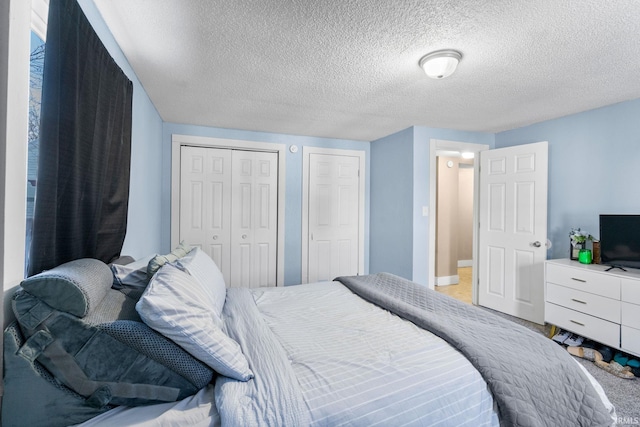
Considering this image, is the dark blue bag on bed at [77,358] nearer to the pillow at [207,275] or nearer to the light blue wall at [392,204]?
the pillow at [207,275]

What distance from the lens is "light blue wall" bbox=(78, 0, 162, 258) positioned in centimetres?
201

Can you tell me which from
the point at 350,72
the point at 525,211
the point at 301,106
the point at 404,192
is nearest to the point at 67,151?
the point at 350,72

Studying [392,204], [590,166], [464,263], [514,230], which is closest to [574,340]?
[514,230]

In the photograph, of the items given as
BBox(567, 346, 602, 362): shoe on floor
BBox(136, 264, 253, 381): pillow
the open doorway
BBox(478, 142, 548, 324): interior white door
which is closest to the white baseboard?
the open doorway

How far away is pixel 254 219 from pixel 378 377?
9.72 ft

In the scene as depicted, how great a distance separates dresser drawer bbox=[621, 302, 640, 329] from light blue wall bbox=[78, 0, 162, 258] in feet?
12.2

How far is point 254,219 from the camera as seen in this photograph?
3832 millimetres

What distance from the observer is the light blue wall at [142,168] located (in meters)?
2.01

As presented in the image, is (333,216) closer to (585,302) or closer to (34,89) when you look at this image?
(585,302)

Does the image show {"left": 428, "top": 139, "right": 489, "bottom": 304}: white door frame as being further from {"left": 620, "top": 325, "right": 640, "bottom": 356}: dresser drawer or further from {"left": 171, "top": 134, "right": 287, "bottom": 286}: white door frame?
{"left": 171, "top": 134, "right": 287, "bottom": 286}: white door frame

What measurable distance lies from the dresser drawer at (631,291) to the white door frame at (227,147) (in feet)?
10.8

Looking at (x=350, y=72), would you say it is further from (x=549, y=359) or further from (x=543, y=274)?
(x=543, y=274)

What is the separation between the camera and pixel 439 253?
490 cm

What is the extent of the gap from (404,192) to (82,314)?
10.8ft
